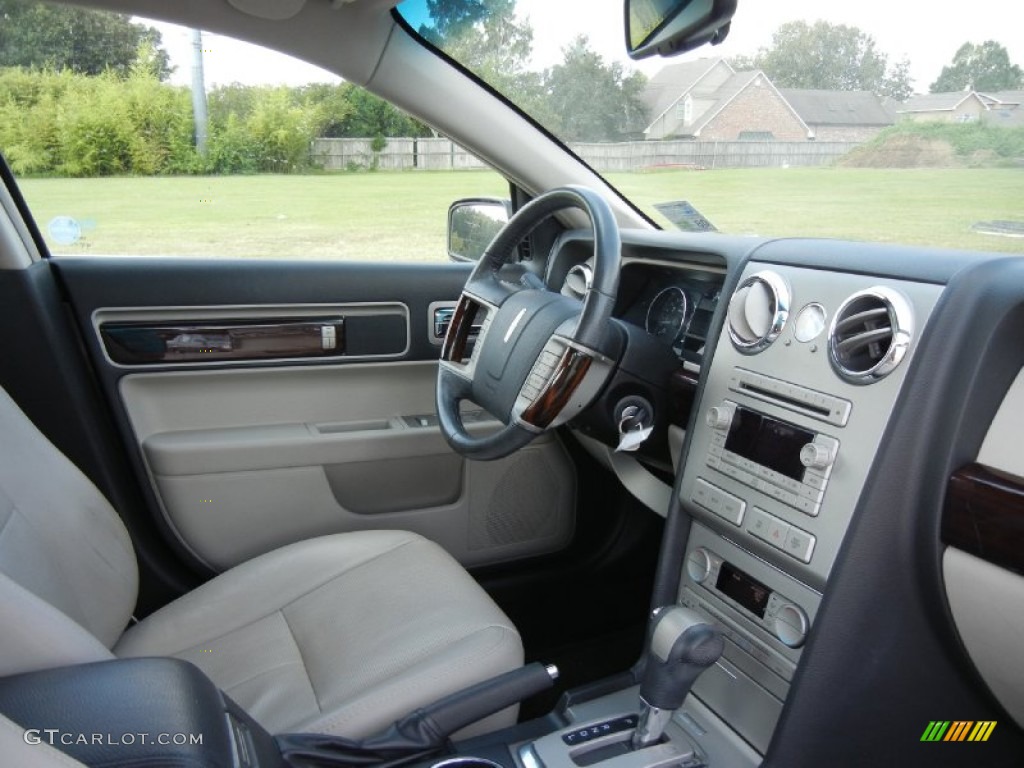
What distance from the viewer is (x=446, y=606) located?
4.74 feet

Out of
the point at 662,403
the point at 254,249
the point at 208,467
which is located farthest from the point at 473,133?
the point at 208,467

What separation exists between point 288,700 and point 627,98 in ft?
4.74

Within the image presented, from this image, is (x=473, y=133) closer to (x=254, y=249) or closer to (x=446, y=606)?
(x=254, y=249)

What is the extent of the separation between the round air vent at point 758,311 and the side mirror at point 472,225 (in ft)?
2.90

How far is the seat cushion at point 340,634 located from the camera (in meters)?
1.25

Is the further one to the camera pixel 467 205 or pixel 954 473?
pixel 467 205

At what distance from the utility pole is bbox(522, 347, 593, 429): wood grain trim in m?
1.04

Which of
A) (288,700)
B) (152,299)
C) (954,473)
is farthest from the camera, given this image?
(152,299)

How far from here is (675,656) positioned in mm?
1186

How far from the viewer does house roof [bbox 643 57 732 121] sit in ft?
5.55

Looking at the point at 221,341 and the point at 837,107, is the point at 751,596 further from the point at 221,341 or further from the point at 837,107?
the point at 221,341

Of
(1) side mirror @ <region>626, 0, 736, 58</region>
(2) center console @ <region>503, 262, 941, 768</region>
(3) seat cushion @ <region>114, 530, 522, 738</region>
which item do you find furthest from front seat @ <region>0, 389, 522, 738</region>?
(1) side mirror @ <region>626, 0, 736, 58</region>

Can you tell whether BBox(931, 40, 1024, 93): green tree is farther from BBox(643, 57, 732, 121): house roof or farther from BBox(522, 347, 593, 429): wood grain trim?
BBox(522, 347, 593, 429): wood grain trim

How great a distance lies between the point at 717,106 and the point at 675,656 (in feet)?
3.78
